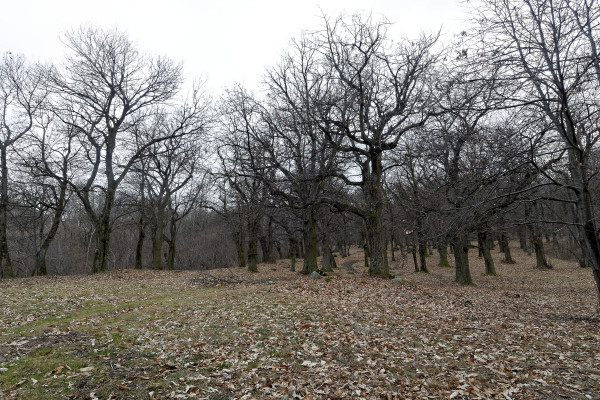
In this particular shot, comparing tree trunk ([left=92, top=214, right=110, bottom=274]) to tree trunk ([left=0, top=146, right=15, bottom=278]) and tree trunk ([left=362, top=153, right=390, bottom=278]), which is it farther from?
tree trunk ([left=362, top=153, right=390, bottom=278])

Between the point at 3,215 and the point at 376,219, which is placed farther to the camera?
the point at 3,215

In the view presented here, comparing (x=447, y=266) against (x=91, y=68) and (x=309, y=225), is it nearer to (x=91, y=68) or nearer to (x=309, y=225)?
(x=309, y=225)

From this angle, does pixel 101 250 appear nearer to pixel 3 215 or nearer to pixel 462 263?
pixel 3 215

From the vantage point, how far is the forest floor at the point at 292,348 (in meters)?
4.71

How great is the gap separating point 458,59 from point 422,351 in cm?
586

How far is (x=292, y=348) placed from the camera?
20.6 feet

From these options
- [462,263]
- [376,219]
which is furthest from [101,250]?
[462,263]

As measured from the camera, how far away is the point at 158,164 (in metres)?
26.2

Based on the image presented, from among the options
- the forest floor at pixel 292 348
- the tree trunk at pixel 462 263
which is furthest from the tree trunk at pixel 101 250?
the tree trunk at pixel 462 263

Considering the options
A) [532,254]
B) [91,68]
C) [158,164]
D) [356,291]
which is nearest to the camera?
[356,291]

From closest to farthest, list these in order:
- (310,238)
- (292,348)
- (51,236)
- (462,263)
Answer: (292,348), (462,263), (310,238), (51,236)

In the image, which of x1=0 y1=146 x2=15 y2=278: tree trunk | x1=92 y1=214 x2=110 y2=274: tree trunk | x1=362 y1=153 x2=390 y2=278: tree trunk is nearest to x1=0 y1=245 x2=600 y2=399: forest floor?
x1=362 y1=153 x2=390 y2=278: tree trunk

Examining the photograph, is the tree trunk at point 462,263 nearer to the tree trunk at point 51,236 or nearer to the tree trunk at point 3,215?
the tree trunk at point 51,236

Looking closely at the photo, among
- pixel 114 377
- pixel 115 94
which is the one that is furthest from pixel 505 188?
pixel 115 94
